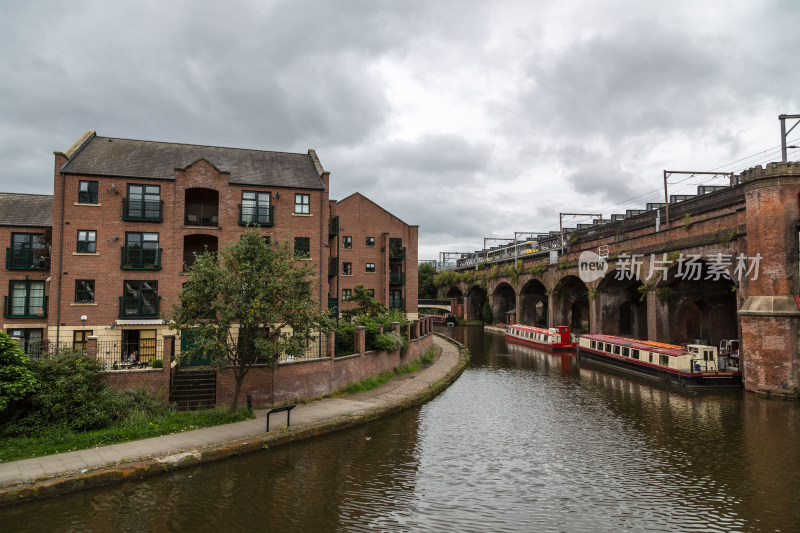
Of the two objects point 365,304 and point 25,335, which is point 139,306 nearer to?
point 25,335

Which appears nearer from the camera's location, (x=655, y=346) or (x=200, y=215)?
(x=200, y=215)

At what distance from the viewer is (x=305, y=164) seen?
2584 cm

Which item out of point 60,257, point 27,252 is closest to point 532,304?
point 60,257

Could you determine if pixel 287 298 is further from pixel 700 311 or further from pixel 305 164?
pixel 700 311

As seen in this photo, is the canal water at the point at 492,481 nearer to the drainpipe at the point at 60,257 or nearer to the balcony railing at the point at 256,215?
the balcony railing at the point at 256,215

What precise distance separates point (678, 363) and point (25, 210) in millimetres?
34468

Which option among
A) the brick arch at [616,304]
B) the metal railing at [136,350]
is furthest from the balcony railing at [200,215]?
the brick arch at [616,304]

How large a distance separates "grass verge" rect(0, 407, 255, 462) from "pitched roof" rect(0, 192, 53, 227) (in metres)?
14.1

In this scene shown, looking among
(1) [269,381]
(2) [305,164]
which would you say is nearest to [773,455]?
(1) [269,381]

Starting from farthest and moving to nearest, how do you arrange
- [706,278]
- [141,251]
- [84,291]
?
1. [706,278]
2. [141,251]
3. [84,291]

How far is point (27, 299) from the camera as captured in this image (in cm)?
2183

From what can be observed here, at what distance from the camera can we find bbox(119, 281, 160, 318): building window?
67.1ft

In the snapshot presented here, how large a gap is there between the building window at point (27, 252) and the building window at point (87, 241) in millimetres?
3486

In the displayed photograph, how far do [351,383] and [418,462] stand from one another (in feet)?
23.6
